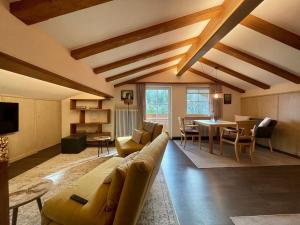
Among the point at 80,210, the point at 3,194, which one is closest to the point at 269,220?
the point at 80,210

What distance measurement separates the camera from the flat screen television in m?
3.77

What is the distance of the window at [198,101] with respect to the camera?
7484mm

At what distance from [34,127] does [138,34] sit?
159 inches

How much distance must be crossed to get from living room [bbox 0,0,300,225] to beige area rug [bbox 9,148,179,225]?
0.07 ft

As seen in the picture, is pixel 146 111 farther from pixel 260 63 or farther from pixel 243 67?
pixel 260 63

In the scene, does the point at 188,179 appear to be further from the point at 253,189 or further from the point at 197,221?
the point at 197,221

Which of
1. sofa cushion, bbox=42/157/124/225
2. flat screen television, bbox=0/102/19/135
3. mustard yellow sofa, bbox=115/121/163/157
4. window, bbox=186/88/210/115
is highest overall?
window, bbox=186/88/210/115

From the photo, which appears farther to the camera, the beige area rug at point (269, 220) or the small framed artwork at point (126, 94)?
the small framed artwork at point (126, 94)

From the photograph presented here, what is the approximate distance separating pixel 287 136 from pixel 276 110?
0.79 m

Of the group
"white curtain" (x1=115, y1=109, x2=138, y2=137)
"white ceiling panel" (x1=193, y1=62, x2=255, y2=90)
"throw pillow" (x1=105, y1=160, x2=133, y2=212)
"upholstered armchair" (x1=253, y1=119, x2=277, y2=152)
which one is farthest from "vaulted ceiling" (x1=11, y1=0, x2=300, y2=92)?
"white curtain" (x1=115, y1=109, x2=138, y2=137)

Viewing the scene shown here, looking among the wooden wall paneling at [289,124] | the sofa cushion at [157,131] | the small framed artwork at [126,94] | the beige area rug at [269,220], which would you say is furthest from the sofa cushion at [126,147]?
the wooden wall paneling at [289,124]

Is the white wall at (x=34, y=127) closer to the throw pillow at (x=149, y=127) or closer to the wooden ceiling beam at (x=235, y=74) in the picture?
the throw pillow at (x=149, y=127)

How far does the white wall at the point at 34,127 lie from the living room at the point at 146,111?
4 centimetres

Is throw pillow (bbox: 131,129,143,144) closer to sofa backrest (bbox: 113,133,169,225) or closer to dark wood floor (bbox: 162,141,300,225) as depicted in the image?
dark wood floor (bbox: 162,141,300,225)
